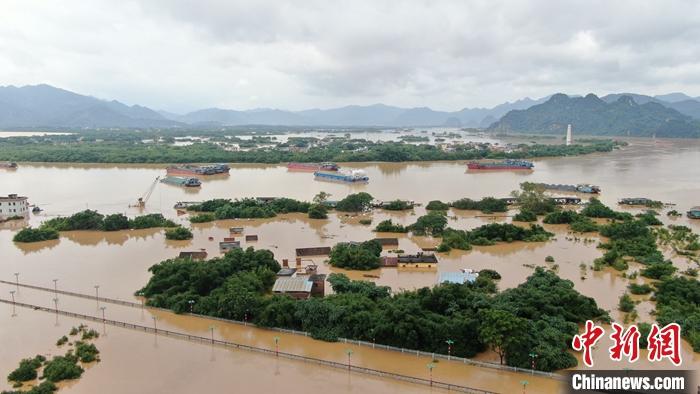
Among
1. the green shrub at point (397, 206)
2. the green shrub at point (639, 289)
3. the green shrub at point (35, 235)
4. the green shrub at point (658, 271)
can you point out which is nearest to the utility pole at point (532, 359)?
the green shrub at point (639, 289)

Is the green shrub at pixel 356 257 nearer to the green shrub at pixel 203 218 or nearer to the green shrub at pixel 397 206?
the green shrub at pixel 203 218

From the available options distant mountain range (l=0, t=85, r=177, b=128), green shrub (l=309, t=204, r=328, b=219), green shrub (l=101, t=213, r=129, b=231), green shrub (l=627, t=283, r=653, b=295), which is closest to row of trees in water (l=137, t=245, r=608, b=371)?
green shrub (l=627, t=283, r=653, b=295)

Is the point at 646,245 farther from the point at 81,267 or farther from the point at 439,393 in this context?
the point at 81,267

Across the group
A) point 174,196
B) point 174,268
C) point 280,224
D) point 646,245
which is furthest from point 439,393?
point 174,196

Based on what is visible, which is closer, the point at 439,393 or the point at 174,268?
the point at 439,393

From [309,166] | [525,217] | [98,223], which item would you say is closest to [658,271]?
[525,217]

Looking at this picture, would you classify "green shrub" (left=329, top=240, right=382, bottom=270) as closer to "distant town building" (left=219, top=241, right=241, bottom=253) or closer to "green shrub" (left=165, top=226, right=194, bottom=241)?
Answer: "distant town building" (left=219, top=241, right=241, bottom=253)

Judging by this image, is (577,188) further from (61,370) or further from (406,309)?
(61,370)
